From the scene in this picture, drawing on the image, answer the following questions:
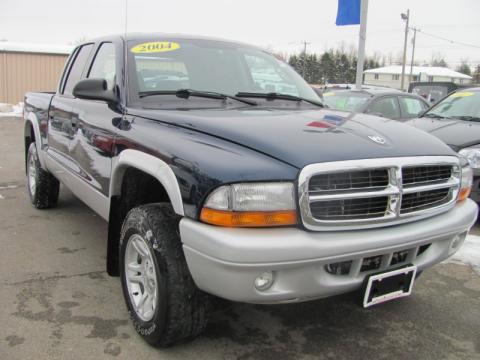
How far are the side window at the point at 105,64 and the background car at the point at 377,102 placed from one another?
4647mm

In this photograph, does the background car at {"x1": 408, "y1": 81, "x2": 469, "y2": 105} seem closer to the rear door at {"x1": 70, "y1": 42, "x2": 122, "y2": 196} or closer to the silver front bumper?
the rear door at {"x1": 70, "y1": 42, "x2": 122, "y2": 196}

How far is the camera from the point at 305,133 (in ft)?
8.39

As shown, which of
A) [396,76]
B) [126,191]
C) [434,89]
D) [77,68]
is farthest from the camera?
[396,76]

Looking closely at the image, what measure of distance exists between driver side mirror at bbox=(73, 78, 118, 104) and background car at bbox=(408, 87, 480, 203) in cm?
351

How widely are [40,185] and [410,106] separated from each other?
21.3 feet

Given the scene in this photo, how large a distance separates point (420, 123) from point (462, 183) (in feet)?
10.8

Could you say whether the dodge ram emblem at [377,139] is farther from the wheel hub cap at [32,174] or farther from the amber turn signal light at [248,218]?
the wheel hub cap at [32,174]

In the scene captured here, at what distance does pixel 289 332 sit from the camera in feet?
9.87

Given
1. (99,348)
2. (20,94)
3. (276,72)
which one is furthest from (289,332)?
(20,94)

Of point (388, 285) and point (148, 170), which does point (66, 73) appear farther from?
point (388, 285)

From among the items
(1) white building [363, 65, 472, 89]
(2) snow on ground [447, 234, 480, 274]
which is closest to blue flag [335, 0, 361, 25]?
(2) snow on ground [447, 234, 480, 274]

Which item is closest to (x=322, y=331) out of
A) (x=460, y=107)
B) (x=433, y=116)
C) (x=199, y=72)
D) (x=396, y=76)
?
(x=199, y=72)

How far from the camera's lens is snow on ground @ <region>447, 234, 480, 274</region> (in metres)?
4.26

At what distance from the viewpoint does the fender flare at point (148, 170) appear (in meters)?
2.36
